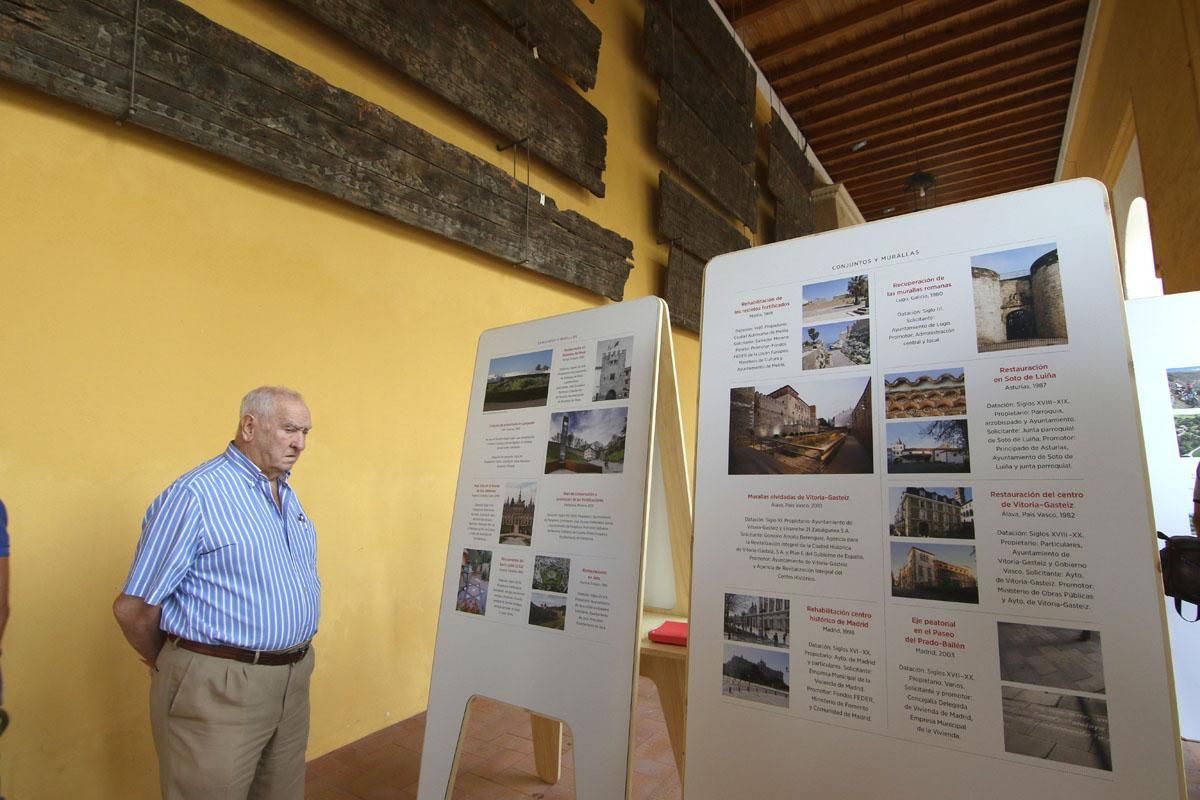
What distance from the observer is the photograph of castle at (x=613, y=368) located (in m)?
2.02

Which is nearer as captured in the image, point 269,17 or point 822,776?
point 822,776

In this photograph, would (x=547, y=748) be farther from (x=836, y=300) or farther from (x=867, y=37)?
(x=867, y=37)

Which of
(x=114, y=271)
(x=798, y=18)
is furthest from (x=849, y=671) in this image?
(x=798, y=18)

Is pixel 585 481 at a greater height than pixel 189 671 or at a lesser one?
greater

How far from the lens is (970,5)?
22.2 ft

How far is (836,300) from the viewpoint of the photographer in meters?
1.57

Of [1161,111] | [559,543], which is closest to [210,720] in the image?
[559,543]

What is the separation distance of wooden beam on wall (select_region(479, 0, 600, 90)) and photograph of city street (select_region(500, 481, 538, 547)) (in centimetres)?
302

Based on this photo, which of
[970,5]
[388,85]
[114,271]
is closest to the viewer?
[114,271]

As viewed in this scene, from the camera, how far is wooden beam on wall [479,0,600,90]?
13.0 feet

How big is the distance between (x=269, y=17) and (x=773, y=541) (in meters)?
2.95

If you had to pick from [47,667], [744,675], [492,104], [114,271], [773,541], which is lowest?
[47,667]

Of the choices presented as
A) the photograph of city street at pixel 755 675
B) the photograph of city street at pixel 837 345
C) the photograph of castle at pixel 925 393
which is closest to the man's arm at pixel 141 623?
the photograph of city street at pixel 755 675

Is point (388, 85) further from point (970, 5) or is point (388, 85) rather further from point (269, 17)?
point (970, 5)
